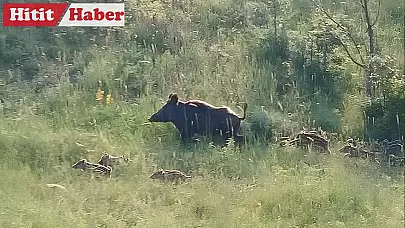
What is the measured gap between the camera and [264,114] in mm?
9180

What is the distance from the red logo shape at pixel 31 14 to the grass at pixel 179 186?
3344 millimetres

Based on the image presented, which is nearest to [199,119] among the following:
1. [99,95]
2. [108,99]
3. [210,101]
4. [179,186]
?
[210,101]

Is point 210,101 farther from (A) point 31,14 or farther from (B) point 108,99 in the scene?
(A) point 31,14

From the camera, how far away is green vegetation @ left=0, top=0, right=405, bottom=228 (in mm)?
6484

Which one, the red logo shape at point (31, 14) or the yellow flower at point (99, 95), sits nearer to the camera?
the yellow flower at point (99, 95)

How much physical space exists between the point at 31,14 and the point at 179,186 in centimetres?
607

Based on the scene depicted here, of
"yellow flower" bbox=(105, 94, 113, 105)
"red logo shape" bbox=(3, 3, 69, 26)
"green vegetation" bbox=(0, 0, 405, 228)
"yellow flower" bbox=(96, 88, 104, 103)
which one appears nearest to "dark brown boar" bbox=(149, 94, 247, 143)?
"green vegetation" bbox=(0, 0, 405, 228)

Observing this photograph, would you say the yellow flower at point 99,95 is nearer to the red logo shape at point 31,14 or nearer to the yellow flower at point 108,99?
the yellow flower at point 108,99

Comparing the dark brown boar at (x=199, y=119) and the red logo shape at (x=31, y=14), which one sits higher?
the red logo shape at (x=31, y=14)

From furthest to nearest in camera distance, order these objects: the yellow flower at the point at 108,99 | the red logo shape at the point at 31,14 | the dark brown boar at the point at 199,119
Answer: the red logo shape at the point at 31,14 → the yellow flower at the point at 108,99 → the dark brown boar at the point at 199,119

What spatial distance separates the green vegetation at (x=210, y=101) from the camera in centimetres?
648

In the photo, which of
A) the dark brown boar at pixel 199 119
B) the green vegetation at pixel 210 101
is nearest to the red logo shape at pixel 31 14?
the green vegetation at pixel 210 101

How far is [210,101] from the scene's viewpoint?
9.81 meters

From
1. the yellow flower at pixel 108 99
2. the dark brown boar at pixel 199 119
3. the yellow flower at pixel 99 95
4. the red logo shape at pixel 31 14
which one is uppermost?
the red logo shape at pixel 31 14
